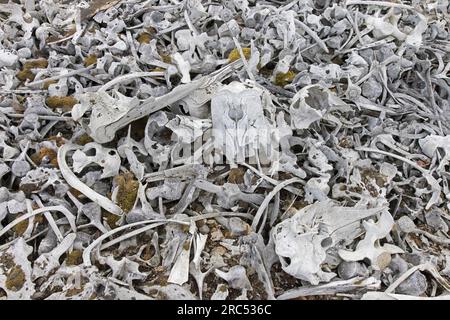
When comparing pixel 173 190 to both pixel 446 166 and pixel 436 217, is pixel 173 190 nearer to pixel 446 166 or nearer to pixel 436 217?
pixel 436 217

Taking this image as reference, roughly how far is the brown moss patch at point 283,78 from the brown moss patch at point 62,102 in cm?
77

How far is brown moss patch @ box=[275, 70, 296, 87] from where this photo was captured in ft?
6.42

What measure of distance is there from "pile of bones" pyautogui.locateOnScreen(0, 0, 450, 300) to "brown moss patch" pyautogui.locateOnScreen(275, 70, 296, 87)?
0.01 metres

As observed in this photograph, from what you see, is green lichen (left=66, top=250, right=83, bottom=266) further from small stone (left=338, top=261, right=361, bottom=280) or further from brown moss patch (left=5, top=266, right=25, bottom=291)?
small stone (left=338, top=261, right=361, bottom=280)

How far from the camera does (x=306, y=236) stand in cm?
142

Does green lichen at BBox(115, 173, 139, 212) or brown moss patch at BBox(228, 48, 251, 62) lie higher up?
brown moss patch at BBox(228, 48, 251, 62)

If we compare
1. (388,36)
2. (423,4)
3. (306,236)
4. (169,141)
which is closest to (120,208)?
(169,141)

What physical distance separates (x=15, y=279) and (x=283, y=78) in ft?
3.86

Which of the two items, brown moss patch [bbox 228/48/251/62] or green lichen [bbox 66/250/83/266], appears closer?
green lichen [bbox 66/250/83/266]

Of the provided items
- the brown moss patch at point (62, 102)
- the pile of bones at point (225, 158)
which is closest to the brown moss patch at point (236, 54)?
the pile of bones at point (225, 158)

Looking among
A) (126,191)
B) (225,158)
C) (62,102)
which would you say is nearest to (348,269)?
(225,158)

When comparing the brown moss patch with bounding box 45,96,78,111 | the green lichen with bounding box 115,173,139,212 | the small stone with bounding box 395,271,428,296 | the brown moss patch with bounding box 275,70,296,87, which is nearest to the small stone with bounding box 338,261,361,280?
the small stone with bounding box 395,271,428,296

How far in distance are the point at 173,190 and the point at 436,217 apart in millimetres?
849

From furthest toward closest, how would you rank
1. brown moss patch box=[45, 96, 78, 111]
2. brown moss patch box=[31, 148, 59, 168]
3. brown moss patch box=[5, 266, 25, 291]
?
brown moss patch box=[45, 96, 78, 111] → brown moss patch box=[31, 148, 59, 168] → brown moss patch box=[5, 266, 25, 291]
